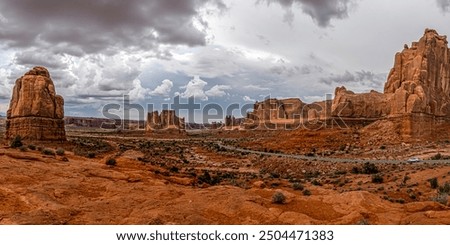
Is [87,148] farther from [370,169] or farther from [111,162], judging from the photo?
[370,169]

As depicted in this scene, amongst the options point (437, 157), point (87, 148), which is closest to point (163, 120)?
point (87, 148)

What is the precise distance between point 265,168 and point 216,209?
30674mm

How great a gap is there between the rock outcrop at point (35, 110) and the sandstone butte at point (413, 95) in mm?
44136

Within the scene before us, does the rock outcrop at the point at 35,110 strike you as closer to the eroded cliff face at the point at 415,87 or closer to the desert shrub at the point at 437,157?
the desert shrub at the point at 437,157

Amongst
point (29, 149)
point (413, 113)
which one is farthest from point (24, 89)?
point (413, 113)

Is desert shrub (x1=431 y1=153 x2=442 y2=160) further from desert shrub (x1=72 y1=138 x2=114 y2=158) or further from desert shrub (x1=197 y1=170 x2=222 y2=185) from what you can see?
desert shrub (x1=72 y1=138 x2=114 y2=158)

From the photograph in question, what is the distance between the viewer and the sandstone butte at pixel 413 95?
49062 millimetres

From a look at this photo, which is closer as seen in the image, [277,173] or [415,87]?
[277,173]

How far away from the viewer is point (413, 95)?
161 feet

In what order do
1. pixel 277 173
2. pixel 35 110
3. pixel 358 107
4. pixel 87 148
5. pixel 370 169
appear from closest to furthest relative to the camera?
pixel 370 169, pixel 277 173, pixel 35 110, pixel 87 148, pixel 358 107

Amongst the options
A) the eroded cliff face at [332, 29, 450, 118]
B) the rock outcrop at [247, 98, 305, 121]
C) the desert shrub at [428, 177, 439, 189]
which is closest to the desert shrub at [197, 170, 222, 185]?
the desert shrub at [428, 177, 439, 189]

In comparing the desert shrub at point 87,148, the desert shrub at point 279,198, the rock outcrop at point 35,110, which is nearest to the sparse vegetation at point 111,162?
the desert shrub at point 87,148

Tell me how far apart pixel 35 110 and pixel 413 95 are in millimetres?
47509
